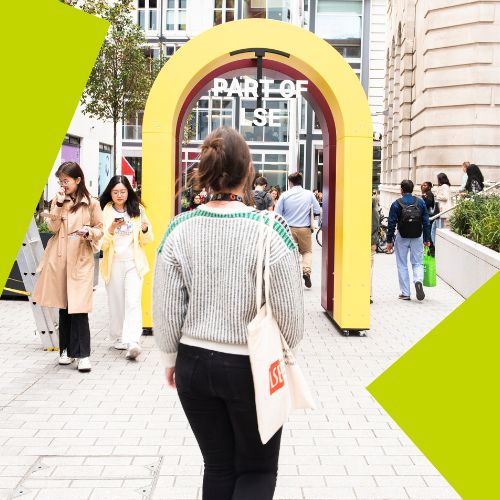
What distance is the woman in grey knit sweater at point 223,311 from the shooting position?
118 inches

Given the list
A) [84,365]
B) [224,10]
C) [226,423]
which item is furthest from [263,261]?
[224,10]

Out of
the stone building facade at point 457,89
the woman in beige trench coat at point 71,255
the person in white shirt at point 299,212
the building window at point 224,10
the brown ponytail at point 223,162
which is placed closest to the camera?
Result: the brown ponytail at point 223,162

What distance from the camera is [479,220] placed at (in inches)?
551

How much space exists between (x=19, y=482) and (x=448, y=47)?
18648mm

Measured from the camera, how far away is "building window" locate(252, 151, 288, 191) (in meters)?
41.5

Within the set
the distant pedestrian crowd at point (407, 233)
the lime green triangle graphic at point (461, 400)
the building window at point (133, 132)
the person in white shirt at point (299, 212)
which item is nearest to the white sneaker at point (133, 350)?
the lime green triangle graphic at point (461, 400)

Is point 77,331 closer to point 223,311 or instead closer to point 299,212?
point 223,311

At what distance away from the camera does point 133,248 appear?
25.3ft

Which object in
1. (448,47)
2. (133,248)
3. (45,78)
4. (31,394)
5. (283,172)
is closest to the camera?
(45,78)

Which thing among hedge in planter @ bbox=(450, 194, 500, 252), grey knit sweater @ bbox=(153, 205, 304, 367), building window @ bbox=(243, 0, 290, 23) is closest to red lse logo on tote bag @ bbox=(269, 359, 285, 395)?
grey knit sweater @ bbox=(153, 205, 304, 367)

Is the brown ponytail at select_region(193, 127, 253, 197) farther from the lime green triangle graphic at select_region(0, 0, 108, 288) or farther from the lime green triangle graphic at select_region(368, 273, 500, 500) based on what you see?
the lime green triangle graphic at select_region(368, 273, 500, 500)

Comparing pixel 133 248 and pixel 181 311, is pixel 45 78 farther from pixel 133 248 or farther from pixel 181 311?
pixel 133 248

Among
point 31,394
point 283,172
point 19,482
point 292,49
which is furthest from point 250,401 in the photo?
point 283,172

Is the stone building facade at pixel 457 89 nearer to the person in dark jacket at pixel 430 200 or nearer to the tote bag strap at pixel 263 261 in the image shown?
the person in dark jacket at pixel 430 200
